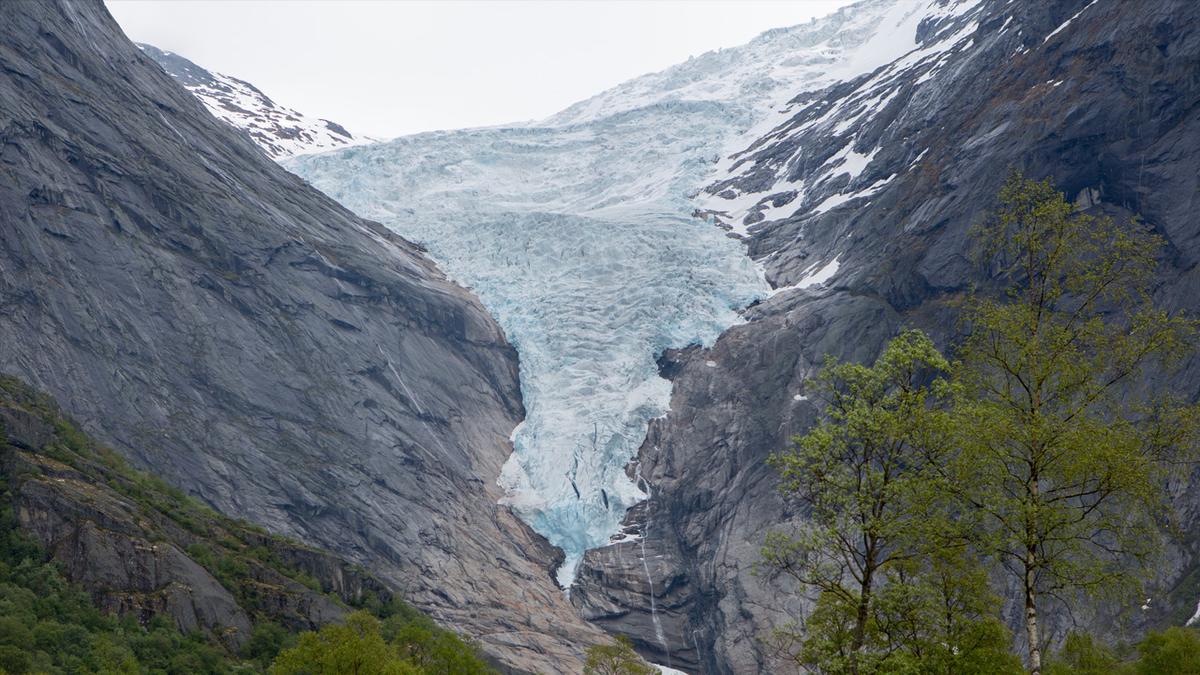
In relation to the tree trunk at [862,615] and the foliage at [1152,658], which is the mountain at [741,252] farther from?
the tree trunk at [862,615]

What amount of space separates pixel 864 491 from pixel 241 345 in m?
65.7

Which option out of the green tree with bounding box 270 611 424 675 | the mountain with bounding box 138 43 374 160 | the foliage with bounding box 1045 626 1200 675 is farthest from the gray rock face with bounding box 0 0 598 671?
the mountain with bounding box 138 43 374 160

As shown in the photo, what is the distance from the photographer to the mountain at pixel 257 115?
471 feet

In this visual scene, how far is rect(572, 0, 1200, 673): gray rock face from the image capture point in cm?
6775

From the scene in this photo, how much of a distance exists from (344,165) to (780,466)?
109m

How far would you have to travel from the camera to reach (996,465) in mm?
16234

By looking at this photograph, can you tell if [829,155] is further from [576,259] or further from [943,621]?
[943,621]

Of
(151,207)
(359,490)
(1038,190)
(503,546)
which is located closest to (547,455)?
(503,546)

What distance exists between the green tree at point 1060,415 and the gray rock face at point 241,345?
50906 millimetres

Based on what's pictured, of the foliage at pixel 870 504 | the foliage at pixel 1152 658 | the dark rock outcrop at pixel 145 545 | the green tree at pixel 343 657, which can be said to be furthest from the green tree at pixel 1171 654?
the dark rock outcrop at pixel 145 545

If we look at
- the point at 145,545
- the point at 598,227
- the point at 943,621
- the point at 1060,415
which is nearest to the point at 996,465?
the point at 1060,415

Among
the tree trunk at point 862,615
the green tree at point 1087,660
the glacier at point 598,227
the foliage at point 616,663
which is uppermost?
the glacier at point 598,227

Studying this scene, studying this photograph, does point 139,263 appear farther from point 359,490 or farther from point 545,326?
point 545,326

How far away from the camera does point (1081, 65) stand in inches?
2995
